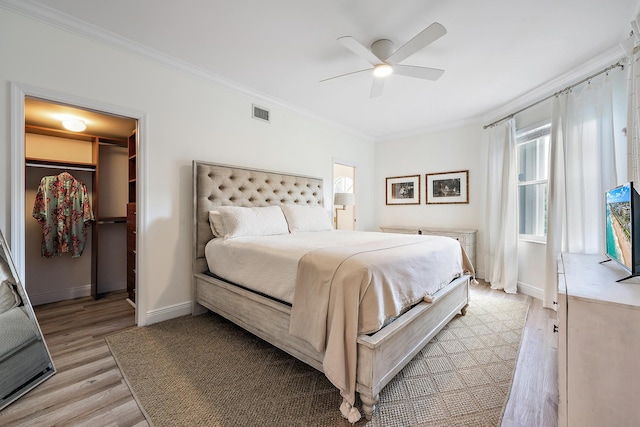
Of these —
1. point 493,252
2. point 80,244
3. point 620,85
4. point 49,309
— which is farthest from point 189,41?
point 493,252

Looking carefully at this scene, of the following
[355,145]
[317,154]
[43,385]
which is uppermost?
[355,145]

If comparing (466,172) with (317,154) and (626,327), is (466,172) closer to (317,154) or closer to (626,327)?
(317,154)

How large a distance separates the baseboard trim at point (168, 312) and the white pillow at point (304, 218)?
1.40 m

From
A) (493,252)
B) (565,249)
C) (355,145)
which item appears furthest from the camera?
(355,145)

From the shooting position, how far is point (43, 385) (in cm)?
163

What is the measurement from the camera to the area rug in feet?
4.58

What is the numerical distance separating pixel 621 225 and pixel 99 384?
3295mm

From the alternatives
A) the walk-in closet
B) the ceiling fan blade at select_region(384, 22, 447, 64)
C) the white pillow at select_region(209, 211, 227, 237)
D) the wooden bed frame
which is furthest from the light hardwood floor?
the ceiling fan blade at select_region(384, 22, 447, 64)

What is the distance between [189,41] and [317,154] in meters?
2.29

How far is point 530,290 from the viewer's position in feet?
11.0

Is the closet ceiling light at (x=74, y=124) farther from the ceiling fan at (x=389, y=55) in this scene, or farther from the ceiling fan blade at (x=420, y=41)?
the ceiling fan blade at (x=420, y=41)

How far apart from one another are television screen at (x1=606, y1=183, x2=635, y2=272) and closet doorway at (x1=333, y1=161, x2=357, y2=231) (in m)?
3.27

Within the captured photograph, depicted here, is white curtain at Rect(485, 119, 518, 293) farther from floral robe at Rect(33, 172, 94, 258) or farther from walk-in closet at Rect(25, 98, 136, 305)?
floral robe at Rect(33, 172, 94, 258)

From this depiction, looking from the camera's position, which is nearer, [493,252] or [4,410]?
[4,410]
